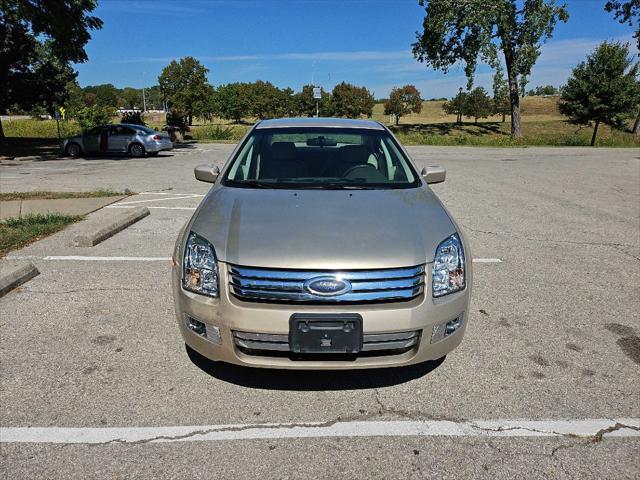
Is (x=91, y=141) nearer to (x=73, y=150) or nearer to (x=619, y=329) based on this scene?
(x=73, y=150)

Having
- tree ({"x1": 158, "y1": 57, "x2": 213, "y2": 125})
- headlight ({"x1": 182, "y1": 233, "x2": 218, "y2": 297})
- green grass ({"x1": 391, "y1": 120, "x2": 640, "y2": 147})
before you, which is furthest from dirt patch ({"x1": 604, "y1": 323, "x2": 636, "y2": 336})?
tree ({"x1": 158, "y1": 57, "x2": 213, "y2": 125})

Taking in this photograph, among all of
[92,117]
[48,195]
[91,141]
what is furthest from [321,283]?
[92,117]

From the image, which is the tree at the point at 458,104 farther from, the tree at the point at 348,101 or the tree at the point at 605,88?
the tree at the point at 605,88

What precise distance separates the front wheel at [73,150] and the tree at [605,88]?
28707 mm

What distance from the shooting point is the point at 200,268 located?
2.77 m

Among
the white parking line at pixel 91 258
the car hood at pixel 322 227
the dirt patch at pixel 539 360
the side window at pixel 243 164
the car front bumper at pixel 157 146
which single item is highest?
the side window at pixel 243 164

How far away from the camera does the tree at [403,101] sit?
2623 inches

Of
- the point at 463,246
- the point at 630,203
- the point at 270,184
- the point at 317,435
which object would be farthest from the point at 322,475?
the point at 630,203

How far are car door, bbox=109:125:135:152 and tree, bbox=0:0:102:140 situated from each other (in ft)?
10.6

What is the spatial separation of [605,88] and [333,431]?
3410 centimetres

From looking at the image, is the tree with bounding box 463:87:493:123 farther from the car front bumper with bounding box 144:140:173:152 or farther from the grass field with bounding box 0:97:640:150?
the car front bumper with bounding box 144:140:173:152

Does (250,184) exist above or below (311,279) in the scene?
above

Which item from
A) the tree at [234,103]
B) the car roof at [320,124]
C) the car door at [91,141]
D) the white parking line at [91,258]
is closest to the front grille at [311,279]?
the car roof at [320,124]

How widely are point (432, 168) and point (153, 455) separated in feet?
10.6
